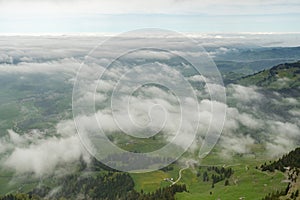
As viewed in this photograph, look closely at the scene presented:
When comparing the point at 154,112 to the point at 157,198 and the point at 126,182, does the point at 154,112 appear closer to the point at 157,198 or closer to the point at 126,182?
the point at 157,198

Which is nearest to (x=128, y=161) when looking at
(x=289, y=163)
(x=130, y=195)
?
(x=289, y=163)

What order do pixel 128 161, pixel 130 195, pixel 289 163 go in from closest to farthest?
pixel 128 161
pixel 289 163
pixel 130 195

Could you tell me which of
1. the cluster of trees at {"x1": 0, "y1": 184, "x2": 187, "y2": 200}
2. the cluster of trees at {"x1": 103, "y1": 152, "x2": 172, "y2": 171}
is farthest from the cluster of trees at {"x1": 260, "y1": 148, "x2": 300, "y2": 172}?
the cluster of trees at {"x1": 103, "y1": 152, "x2": 172, "y2": 171}

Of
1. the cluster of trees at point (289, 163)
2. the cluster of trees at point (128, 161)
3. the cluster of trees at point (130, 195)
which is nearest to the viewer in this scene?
the cluster of trees at point (128, 161)

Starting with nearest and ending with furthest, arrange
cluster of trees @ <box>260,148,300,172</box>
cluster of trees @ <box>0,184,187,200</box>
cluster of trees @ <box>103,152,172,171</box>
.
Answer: cluster of trees @ <box>103,152,172,171</box>, cluster of trees @ <box>260,148,300,172</box>, cluster of trees @ <box>0,184,187,200</box>

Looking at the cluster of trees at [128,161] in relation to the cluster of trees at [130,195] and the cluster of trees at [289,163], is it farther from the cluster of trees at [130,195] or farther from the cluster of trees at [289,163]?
A: the cluster of trees at [289,163]

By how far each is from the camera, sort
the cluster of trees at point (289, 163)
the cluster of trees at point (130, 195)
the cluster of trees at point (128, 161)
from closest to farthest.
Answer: the cluster of trees at point (128, 161) → the cluster of trees at point (289, 163) → the cluster of trees at point (130, 195)

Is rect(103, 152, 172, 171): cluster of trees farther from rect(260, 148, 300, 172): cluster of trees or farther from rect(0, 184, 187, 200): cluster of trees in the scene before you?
rect(260, 148, 300, 172): cluster of trees

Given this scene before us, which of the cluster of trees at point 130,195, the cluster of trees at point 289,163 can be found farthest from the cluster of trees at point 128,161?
the cluster of trees at point 289,163

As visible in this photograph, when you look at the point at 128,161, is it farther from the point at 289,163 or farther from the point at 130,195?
the point at 130,195

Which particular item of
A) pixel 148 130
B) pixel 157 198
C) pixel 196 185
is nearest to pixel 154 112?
pixel 148 130

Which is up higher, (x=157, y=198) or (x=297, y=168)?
(x=297, y=168)
